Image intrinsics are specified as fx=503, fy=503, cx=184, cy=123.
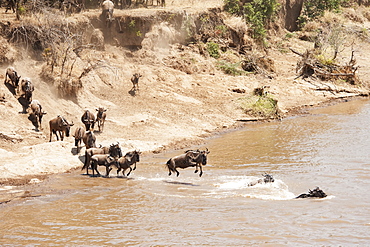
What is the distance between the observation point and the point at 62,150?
54.3 ft

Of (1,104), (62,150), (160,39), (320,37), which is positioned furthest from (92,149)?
(320,37)

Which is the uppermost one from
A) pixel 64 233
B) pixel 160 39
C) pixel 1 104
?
pixel 160 39

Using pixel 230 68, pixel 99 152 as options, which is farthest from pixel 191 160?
pixel 230 68

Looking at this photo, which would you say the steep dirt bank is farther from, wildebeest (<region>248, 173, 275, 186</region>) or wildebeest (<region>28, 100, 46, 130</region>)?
wildebeest (<region>248, 173, 275, 186</region>)

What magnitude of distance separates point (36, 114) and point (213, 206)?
9358 mm

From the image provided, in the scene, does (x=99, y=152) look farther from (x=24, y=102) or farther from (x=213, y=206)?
(x=24, y=102)

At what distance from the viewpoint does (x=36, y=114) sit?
60.4 ft

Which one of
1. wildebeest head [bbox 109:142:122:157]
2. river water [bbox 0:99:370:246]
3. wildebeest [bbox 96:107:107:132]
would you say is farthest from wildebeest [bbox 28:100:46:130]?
wildebeest head [bbox 109:142:122:157]

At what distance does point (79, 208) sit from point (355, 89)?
2536 centimetres

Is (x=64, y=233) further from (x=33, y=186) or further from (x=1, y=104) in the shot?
(x=1, y=104)

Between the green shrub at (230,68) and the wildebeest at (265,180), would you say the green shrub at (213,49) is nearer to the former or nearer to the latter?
Answer: the green shrub at (230,68)

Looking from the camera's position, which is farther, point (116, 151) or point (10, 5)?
point (10, 5)

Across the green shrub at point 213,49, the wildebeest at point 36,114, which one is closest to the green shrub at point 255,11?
the green shrub at point 213,49

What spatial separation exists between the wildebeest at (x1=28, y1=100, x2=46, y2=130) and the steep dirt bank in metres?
0.24
